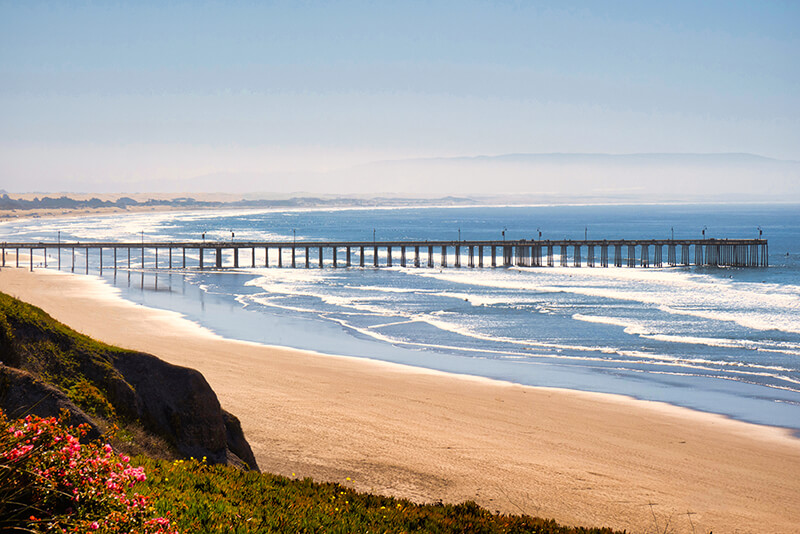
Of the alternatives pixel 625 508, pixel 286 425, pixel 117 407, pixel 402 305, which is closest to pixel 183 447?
pixel 117 407

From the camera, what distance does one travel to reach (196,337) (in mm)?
37062

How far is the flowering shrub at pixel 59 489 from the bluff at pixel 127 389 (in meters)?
5.81

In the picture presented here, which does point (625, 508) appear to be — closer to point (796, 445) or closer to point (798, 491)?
point (798, 491)

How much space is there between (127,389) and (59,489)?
7374mm

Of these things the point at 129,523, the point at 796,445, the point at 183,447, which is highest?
the point at 129,523

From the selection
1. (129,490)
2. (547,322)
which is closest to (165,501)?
(129,490)

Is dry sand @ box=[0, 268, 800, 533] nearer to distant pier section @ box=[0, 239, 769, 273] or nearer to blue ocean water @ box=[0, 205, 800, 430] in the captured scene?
blue ocean water @ box=[0, 205, 800, 430]

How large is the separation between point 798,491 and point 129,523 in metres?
15.4

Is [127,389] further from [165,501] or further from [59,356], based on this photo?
[165,501]

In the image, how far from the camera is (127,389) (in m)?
13.3

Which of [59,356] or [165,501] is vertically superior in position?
[59,356]

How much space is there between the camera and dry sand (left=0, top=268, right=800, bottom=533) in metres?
14.7

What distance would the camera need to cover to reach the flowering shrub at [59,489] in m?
5.91

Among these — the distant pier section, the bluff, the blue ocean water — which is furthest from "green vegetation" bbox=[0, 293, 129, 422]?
the distant pier section
